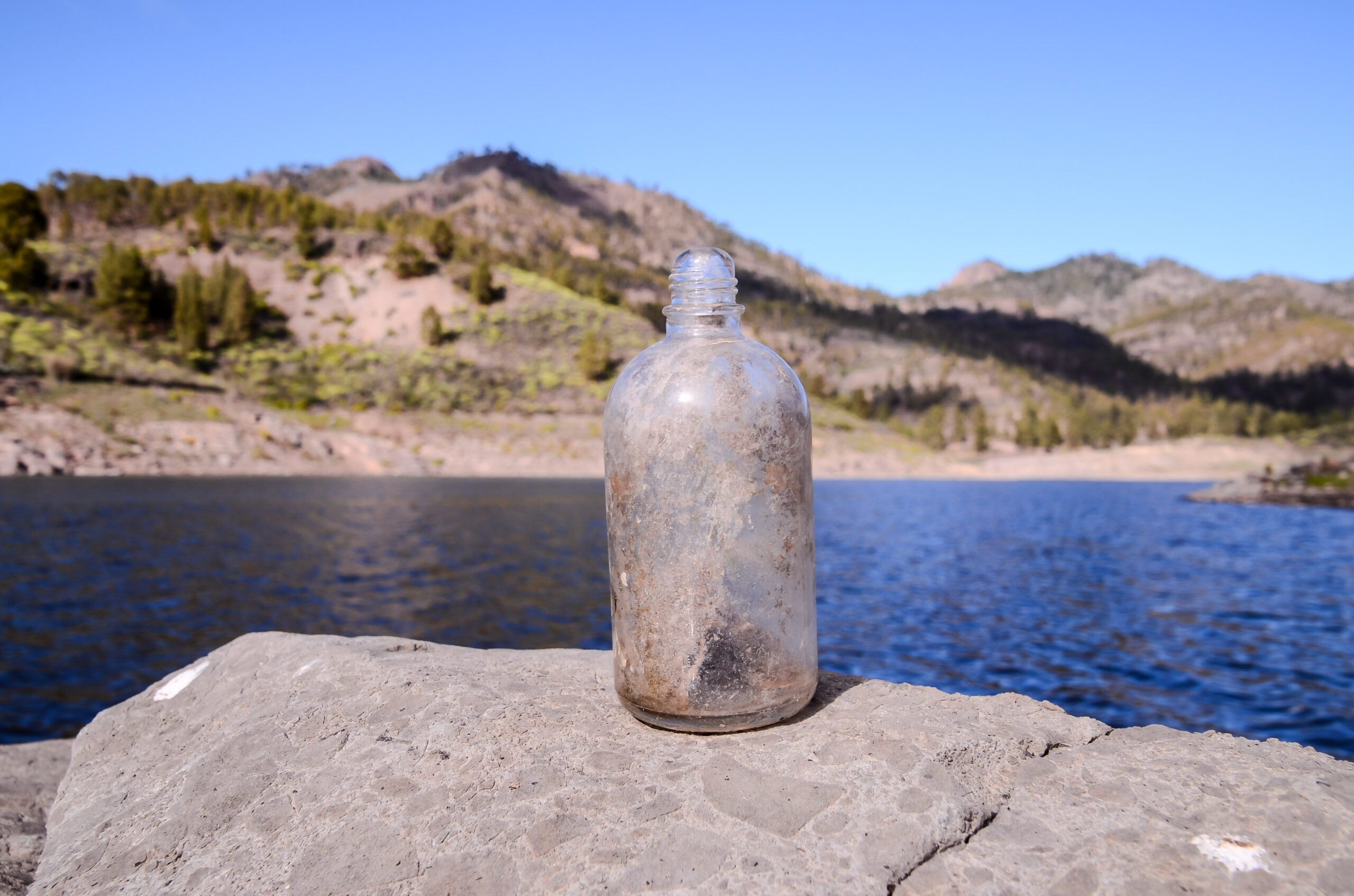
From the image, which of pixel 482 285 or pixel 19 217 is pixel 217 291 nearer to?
pixel 19 217

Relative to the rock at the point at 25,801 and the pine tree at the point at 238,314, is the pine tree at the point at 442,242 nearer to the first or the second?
the pine tree at the point at 238,314

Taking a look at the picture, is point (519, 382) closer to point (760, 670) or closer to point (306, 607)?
point (306, 607)

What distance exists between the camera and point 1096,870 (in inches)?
78.1

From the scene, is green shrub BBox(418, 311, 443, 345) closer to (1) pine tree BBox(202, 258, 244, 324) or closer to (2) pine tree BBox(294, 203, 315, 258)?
(1) pine tree BBox(202, 258, 244, 324)

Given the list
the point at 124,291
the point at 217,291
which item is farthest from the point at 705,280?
the point at 217,291

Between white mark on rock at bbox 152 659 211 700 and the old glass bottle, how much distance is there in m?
2.25

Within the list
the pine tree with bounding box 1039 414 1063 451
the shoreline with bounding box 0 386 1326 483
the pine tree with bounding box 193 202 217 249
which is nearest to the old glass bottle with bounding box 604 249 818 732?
the shoreline with bounding box 0 386 1326 483

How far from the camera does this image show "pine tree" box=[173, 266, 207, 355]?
182 feet

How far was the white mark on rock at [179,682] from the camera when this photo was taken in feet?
12.4

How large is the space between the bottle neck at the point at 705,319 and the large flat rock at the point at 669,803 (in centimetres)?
129

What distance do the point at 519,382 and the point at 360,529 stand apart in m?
37.8

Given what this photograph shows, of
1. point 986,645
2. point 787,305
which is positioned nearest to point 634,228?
point 787,305

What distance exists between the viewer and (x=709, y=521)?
105 inches

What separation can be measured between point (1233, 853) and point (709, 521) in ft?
5.05
